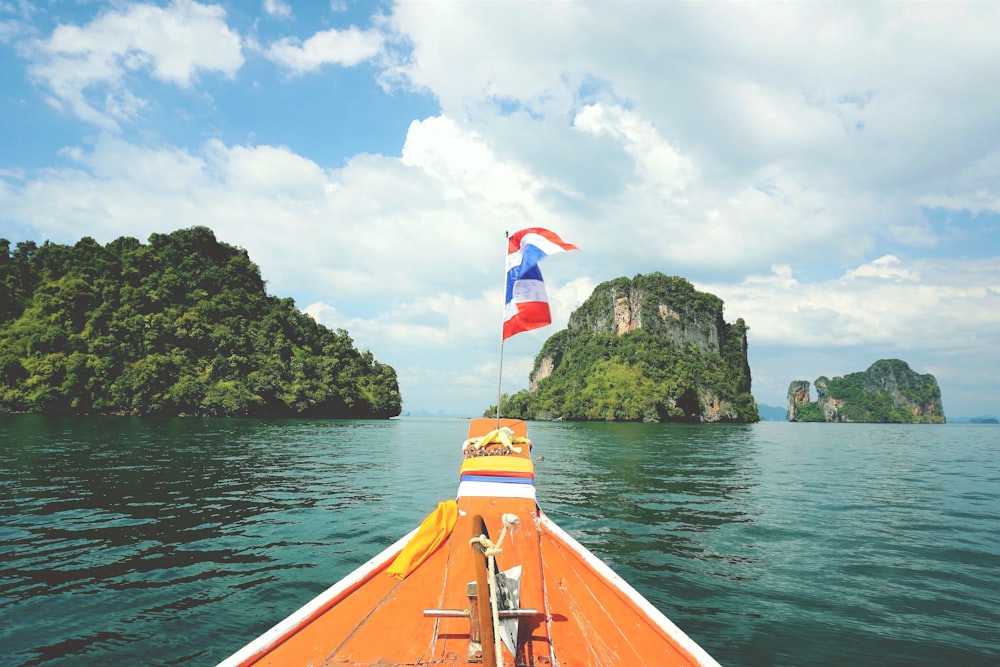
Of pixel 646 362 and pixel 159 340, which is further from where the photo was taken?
pixel 646 362

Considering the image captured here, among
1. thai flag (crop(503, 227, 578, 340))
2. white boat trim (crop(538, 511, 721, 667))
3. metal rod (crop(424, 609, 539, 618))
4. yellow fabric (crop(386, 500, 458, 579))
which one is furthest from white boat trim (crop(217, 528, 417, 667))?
thai flag (crop(503, 227, 578, 340))

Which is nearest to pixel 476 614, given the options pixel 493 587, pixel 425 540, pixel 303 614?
pixel 493 587

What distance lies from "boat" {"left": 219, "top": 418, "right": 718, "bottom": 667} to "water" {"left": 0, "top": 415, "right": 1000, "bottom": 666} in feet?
5.99

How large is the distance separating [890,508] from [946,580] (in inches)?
269

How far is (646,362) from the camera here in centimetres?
13262

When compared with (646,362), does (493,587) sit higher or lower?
lower

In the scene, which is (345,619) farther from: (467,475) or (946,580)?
(946,580)

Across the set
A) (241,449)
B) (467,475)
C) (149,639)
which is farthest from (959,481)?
(241,449)

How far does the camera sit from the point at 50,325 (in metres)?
63.9

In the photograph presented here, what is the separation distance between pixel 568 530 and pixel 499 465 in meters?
4.01

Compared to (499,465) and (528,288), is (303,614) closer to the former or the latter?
(499,465)

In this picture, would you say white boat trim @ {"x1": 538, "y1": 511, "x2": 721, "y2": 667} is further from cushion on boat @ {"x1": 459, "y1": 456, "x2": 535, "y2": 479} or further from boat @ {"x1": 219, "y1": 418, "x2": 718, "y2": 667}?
cushion on boat @ {"x1": 459, "y1": 456, "x2": 535, "y2": 479}

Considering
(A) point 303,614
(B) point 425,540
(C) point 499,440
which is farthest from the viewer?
(C) point 499,440

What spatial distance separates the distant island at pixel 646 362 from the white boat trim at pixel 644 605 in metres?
110
